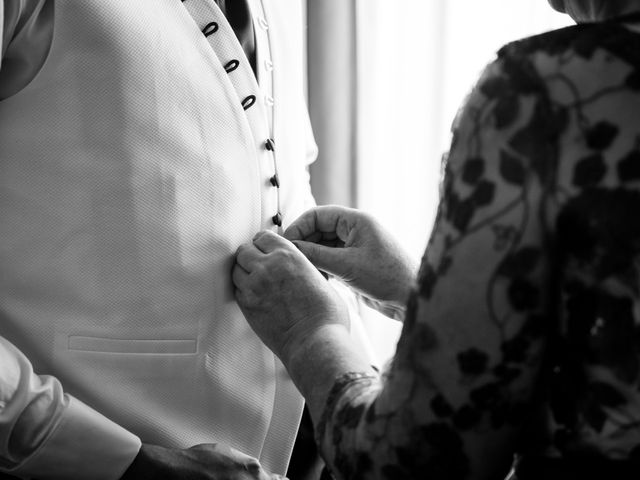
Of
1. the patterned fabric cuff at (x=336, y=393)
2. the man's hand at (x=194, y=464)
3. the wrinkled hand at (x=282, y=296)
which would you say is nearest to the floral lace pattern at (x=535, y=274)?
the patterned fabric cuff at (x=336, y=393)

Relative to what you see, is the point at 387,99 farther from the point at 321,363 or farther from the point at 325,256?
the point at 321,363

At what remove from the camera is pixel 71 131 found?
1050mm

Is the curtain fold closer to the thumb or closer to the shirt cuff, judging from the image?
the thumb

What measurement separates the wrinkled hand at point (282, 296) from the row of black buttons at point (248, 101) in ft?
0.36

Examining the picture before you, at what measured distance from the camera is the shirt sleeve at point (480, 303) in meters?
0.71

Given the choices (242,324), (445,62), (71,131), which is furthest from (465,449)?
(445,62)

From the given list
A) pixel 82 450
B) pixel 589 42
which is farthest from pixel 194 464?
pixel 589 42

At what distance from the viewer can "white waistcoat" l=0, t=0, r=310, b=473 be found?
1048 mm

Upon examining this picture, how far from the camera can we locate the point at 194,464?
1098mm

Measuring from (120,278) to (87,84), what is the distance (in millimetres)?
Answer: 241

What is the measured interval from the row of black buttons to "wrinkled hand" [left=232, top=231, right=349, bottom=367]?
11cm

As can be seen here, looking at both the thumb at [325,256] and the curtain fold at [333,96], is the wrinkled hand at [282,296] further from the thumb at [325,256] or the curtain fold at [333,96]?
the curtain fold at [333,96]

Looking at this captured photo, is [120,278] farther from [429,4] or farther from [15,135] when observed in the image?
[429,4]

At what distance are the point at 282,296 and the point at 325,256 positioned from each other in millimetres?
207
